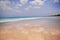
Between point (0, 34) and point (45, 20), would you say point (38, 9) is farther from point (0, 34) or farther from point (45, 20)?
point (0, 34)

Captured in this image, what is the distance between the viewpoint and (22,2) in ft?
4.45

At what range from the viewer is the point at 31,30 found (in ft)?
4.46

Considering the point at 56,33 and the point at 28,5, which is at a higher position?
the point at 28,5

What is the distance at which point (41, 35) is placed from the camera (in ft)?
4.45

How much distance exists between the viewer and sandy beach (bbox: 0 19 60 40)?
4.38 feet

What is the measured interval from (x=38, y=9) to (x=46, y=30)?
0.28 metres

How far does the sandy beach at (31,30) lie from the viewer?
1.34m

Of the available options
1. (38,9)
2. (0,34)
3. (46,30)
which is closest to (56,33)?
(46,30)

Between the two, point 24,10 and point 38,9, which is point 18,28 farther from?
point 38,9

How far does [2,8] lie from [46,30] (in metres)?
0.61

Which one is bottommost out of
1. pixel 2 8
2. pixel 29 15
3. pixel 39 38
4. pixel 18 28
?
pixel 39 38

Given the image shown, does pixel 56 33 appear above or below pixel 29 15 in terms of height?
below

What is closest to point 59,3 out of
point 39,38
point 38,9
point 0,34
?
point 38,9

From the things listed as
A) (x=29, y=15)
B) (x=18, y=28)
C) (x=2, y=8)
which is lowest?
(x=18, y=28)
